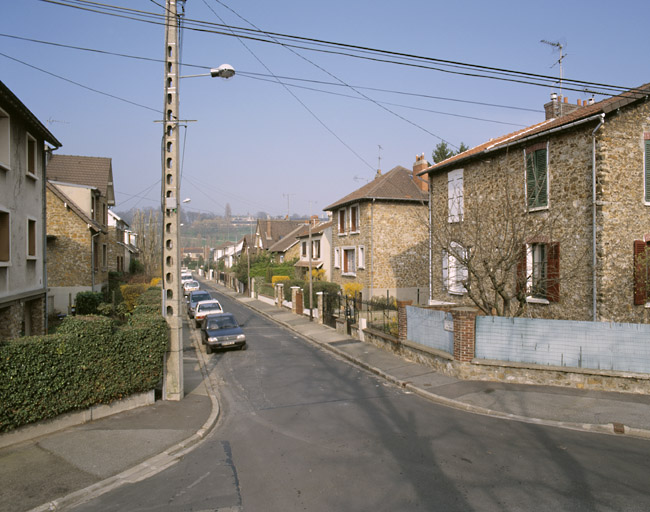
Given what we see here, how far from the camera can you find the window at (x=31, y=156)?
14.6m

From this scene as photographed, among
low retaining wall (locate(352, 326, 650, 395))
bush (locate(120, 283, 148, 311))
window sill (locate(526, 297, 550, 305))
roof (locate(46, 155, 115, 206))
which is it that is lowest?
low retaining wall (locate(352, 326, 650, 395))

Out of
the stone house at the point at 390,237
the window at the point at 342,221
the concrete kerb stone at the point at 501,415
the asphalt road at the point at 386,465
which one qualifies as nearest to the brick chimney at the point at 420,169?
the stone house at the point at 390,237

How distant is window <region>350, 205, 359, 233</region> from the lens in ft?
102

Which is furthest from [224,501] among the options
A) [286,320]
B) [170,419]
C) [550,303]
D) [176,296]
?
[286,320]

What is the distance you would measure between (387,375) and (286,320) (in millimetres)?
15081

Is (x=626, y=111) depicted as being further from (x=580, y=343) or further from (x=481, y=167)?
(x=580, y=343)

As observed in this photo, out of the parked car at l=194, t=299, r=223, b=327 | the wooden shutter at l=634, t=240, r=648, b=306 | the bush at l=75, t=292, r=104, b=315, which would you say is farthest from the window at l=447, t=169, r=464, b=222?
the bush at l=75, t=292, r=104, b=315

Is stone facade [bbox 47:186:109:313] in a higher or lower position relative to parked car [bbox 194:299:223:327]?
higher

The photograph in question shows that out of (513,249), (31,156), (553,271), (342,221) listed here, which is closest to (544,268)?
(553,271)

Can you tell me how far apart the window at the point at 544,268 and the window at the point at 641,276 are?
2029 millimetres

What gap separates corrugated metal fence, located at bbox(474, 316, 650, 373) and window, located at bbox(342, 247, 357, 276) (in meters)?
19.6

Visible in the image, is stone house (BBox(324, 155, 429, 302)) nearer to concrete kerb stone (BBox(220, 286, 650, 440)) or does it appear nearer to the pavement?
concrete kerb stone (BBox(220, 286, 650, 440))

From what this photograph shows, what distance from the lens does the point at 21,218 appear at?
13.9 m

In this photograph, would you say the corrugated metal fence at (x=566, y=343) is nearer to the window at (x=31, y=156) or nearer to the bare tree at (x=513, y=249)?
the bare tree at (x=513, y=249)
